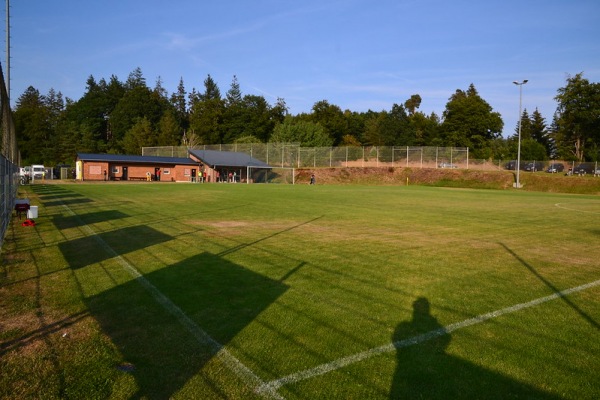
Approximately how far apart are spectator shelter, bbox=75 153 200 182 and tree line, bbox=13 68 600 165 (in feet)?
79.4

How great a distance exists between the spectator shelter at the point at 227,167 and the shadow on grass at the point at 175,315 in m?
57.7

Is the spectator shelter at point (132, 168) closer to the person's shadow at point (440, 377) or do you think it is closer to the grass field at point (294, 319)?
the grass field at point (294, 319)

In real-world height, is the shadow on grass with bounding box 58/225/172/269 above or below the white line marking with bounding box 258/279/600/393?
above

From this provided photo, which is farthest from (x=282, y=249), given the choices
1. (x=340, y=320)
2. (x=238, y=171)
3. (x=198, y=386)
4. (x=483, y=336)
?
(x=238, y=171)

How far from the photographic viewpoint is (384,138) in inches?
3812

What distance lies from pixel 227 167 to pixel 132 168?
47.4ft

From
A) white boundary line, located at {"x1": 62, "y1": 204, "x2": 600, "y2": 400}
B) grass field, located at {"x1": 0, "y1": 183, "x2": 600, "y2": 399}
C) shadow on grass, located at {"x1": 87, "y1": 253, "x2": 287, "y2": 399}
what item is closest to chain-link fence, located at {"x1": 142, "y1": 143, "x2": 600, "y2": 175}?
grass field, located at {"x1": 0, "y1": 183, "x2": 600, "y2": 399}

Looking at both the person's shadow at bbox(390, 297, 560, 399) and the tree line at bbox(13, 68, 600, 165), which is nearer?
the person's shadow at bbox(390, 297, 560, 399)

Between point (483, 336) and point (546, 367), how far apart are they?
33.4 inches

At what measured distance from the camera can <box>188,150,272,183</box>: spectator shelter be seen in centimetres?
6462

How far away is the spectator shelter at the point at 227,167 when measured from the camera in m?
64.6

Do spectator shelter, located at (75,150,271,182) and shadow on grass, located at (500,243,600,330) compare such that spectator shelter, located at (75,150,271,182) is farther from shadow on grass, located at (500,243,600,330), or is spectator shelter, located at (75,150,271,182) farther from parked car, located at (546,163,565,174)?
shadow on grass, located at (500,243,600,330)

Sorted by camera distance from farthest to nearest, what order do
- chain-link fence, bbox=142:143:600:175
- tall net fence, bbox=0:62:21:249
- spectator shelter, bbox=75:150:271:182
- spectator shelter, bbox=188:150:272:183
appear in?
spectator shelter, bbox=188:150:272:183, chain-link fence, bbox=142:143:600:175, spectator shelter, bbox=75:150:271:182, tall net fence, bbox=0:62:21:249

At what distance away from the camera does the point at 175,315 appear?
18.1ft
